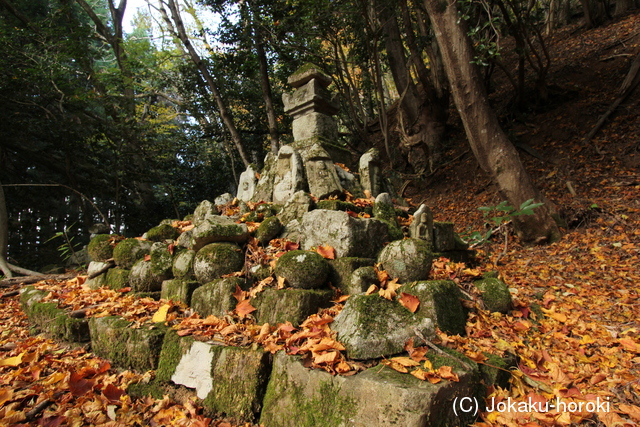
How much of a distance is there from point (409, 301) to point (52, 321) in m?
3.31

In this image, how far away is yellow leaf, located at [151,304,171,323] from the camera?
2.71 m

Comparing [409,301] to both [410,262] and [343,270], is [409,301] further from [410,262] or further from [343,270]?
[343,270]

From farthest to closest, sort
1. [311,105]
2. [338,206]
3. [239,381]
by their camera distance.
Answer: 1. [311,105]
2. [338,206]
3. [239,381]

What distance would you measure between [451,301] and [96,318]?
2949mm

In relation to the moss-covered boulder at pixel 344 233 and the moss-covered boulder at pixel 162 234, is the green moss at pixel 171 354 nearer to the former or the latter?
the moss-covered boulder at pixel 344 233

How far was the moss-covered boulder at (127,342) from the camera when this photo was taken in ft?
8.13

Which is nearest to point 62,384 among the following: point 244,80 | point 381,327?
point 381,327

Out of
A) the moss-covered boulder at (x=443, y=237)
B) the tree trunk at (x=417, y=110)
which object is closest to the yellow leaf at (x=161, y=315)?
the moss-covered boulder at (x=443, y=237)

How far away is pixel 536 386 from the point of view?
210 centimetres

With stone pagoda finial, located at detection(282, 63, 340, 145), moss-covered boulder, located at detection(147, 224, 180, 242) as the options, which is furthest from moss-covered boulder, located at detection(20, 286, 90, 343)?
stone pagoda finial, located at detection(282, 63, 340, 145)

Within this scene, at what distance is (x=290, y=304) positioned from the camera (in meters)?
2.39

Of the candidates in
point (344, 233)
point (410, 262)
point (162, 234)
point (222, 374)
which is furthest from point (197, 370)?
point (162, 234)

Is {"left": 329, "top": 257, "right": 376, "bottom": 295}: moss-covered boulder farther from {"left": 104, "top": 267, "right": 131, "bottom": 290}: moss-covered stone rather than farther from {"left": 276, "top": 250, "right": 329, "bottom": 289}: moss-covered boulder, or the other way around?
{"left": 104, "top": 267, "right": 131, "bottom": 290}: moss-covered stone

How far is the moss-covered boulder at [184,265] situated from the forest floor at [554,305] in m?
0.89
